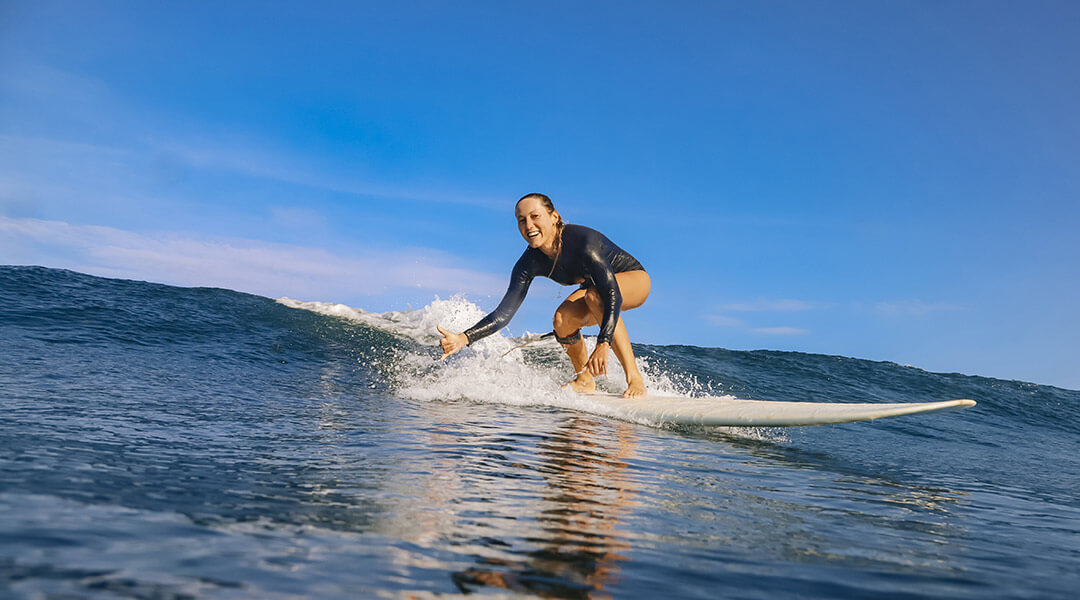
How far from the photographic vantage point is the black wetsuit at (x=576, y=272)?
6.24 m

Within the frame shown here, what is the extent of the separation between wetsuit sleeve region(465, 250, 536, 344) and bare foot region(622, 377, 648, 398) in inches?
57.1

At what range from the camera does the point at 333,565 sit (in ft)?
5.33

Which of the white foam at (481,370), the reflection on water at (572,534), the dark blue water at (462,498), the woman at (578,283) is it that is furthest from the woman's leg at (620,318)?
the reflection on water at (572,534)

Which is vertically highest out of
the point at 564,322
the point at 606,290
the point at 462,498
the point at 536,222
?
the point at 536,222

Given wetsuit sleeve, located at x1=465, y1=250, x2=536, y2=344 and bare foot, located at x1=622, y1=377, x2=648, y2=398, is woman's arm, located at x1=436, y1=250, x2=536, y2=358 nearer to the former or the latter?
wetsuit sleeve, located at x1=465, y1=250, x2=536, y2=344

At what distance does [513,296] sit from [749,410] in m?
2.54

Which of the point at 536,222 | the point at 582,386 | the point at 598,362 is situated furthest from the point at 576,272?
the point at 582,386

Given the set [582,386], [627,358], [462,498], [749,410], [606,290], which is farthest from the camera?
[582,386]

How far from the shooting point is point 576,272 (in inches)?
253

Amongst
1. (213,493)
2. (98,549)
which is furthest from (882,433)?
(98,549)

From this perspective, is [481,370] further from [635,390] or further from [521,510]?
[521,510]

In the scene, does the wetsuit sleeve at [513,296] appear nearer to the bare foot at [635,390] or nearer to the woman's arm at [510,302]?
the woman's arm at [510,302]

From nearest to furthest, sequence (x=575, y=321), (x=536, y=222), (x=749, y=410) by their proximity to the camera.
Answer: (x=749, y=410) < (x=536, y=222) < (x=575, y=321)

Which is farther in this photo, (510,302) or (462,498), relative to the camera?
(510,302)
